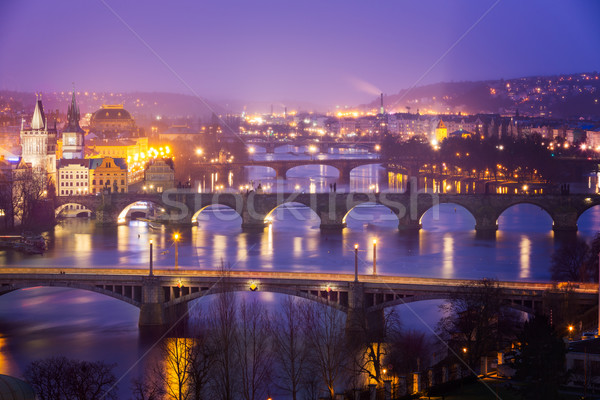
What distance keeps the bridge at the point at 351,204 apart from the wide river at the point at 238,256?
0.50 meters

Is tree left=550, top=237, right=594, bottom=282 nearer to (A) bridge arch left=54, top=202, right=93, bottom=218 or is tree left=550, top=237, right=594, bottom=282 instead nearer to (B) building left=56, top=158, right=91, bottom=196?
(A) bridge arch left=54, top=202, right=93, bottom=218

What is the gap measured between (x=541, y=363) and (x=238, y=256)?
49.6 feet

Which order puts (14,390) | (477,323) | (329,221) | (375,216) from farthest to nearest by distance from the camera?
(375,216)
(329,221)
(477,323)
(14,390)

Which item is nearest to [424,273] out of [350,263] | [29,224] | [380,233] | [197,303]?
[350,263]

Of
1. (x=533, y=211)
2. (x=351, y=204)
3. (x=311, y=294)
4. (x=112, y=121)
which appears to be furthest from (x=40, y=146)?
(x=311, y=294)

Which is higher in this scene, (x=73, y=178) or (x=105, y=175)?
(x=105, y=175)

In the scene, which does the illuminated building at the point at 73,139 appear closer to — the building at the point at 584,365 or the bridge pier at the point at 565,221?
the bridge pier at the point at 565,221

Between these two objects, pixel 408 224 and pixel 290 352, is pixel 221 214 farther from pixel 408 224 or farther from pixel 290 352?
pixel 290 352

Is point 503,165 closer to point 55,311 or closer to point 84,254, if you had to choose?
point 84,254

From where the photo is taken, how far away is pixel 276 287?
17.8 m

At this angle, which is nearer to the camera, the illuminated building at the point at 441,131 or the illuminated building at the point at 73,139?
the illuminated building at the point at 73,139

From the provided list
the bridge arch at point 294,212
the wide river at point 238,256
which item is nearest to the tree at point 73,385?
the wide river at point 238,256

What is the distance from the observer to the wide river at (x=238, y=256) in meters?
17.8

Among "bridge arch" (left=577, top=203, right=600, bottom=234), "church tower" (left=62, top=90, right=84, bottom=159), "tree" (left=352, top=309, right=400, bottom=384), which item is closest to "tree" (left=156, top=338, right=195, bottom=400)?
"tree" (left=352, top=309, right=400, bottom=384)
